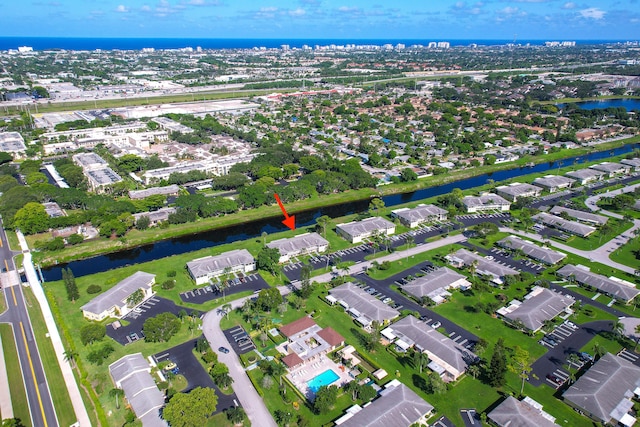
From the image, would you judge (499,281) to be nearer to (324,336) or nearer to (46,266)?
(324,336)

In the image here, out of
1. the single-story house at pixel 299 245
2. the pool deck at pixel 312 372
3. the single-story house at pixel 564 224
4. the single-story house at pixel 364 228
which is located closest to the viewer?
the pool deck at pixel 312 372

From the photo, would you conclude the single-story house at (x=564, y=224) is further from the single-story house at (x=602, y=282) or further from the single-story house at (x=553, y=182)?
the single-story house at (x=553, y=182)

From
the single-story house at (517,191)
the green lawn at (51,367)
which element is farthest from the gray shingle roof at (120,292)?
the single-story house at (517,191)

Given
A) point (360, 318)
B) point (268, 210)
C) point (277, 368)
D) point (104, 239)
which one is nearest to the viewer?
point (277, 368)

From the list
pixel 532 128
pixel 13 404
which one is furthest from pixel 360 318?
pixel 532 128

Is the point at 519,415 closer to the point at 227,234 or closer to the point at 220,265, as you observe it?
the point at 220,265

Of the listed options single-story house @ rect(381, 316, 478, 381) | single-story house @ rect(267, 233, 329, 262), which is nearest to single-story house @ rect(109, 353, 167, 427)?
single-story house @ rect(381, 316, 478, 381)

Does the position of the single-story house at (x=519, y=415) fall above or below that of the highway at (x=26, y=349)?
above
